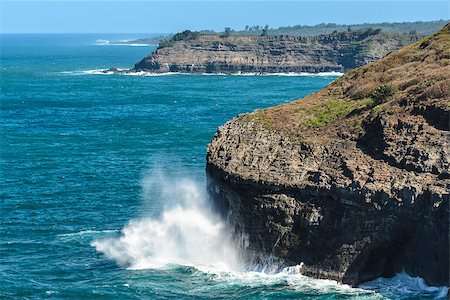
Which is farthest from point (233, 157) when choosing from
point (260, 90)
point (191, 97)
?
point (260, 90)

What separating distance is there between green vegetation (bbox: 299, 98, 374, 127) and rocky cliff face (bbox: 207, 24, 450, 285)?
0.14m

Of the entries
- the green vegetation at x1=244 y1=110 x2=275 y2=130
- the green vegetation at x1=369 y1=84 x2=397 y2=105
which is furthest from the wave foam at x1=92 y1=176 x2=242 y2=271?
the green vegetation at x1=369 y1=84 x2=397 y2=105

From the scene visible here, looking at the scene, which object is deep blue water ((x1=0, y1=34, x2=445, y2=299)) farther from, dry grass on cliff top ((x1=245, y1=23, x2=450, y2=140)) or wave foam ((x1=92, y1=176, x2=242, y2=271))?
dry grass on cliff top ((x1=245, y1=23, x2=450, y2=140))

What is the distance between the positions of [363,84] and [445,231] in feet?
57.2

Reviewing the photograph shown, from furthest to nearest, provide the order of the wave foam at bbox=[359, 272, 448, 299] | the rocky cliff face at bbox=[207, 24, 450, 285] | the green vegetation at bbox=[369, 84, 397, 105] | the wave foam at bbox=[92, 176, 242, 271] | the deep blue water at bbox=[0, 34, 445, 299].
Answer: the green vegetation at bbox=[369, 84, 397, 105], the wave foam at bbox=[92, 176, 242, 271], the deep blue water at bbox=[0, 34, 445, 299], the rocky cliff face at bbox=[207, 24, 450, 285], the wave foam at bbox=[359, 272, 448, 299]

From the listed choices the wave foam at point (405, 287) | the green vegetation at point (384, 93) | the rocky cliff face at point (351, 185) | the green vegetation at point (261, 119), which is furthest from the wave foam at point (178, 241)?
the green vegetation at point (384, 93)

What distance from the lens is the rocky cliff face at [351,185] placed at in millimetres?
36344

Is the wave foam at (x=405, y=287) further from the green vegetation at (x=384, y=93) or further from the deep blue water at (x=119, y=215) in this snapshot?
the green vegetation at (x=384, y=93)

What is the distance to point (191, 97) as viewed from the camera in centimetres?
12506

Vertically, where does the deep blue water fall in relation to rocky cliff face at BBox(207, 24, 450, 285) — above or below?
below

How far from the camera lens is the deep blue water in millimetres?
38125

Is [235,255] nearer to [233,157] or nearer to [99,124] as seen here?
[233,157]

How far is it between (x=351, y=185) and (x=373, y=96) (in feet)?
32.7

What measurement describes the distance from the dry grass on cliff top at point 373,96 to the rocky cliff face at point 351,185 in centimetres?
11
